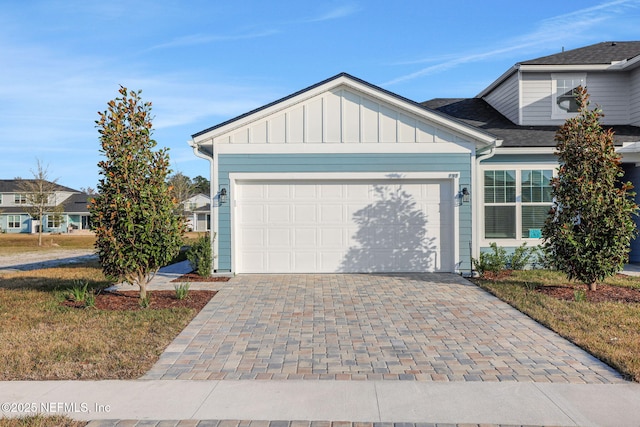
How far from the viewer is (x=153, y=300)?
29.7ft

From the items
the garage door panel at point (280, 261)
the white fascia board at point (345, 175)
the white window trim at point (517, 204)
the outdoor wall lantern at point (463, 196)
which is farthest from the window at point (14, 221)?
the outdoor wall lantern at point (463, 196)

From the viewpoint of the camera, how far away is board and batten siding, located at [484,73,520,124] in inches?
589

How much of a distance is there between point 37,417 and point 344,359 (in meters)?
3.06

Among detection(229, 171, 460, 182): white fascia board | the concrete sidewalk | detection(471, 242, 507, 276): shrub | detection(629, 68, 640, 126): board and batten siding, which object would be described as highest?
detection(629, 68, 640, 126): board and batten siding

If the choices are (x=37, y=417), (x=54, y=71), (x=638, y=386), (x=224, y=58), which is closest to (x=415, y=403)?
(x=638, y=386)

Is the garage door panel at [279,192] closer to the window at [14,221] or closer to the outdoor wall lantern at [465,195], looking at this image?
the outdoor wall lantern at [465,195]

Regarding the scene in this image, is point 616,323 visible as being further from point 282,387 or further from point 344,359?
point 282,387

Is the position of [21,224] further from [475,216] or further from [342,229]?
[475,216]

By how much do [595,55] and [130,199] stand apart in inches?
569

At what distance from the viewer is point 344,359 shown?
569 centimetres

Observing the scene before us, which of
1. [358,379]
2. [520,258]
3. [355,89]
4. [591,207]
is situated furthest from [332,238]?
[358,379]

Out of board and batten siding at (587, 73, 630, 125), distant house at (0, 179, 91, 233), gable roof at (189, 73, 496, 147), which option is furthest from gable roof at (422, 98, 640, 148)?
distant house at (0, 179, 91, 233)

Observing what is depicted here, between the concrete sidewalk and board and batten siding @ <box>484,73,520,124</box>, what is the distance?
11730 millimetres

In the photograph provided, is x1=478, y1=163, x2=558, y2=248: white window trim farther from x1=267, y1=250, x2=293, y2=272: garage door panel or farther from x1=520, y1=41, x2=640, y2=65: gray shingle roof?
x1=267, y1=250, x2=293, y2=272: garage door panel
